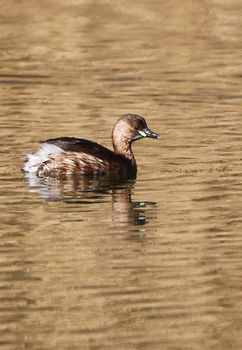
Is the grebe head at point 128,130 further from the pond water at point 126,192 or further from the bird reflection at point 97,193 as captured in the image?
the bird reflection at point 97,193

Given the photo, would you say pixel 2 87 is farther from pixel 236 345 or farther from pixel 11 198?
pixel 236 345

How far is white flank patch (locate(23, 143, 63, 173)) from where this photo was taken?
50.5 ft

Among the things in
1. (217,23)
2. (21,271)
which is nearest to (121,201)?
(21,271)

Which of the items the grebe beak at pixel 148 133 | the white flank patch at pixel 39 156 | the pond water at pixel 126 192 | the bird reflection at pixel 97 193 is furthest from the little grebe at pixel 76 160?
the grebe beak at pixel 148 133

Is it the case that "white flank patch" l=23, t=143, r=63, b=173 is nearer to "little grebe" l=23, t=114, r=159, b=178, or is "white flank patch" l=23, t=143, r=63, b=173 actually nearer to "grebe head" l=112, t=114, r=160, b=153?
"little grebe" l=23, t=114, r=159, b=178

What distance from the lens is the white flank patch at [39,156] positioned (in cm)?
1538

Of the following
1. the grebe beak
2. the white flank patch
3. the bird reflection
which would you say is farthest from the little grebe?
the grebe beak

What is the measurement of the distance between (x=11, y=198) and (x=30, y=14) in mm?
13159

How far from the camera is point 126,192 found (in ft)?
47.9

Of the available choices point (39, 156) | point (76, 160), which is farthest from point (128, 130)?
point (39, 156)

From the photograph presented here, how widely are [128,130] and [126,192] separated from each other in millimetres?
1914

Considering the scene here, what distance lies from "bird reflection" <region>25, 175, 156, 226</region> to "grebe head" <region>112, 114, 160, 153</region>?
841 millimetres

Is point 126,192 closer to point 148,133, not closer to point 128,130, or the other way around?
point 148,133

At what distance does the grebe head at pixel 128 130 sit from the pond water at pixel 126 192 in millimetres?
317
